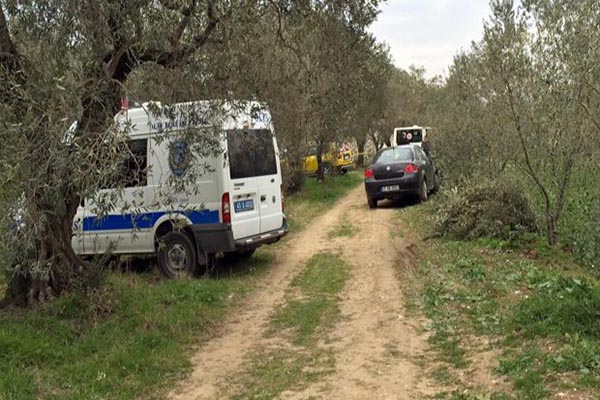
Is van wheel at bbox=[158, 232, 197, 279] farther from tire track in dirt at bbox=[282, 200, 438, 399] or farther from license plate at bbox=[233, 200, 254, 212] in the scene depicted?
tire track in dirt at bbox=[282, 200, 438, 399]

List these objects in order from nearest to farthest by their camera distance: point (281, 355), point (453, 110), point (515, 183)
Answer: point (281, 355) < point (515, 183) < point (453, 110)

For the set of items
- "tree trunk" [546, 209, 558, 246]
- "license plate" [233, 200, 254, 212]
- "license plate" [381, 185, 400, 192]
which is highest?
"license plate" [233, 200, 254, 212]

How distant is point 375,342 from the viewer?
19.5ft

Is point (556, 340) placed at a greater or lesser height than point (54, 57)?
lesser

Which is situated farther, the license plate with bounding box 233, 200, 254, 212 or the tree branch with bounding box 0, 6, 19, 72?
the license plate with bounding box 233, 200, 254, 212

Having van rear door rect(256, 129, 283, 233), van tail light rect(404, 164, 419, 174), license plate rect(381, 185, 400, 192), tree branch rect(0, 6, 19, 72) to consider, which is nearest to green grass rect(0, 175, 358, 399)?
van rear door rect(256, 129, 283, 233)

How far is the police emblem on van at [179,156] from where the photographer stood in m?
6.34

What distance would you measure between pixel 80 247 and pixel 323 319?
15.5 feet

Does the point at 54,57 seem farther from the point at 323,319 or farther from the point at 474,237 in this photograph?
the point at 474,237

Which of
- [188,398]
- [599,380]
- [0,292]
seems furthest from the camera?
[0,292]

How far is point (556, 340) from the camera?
5.10 m

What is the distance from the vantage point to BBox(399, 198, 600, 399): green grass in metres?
4.54

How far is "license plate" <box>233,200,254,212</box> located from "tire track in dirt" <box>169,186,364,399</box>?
3.64 ft

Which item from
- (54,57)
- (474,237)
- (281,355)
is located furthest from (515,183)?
(54,57)
